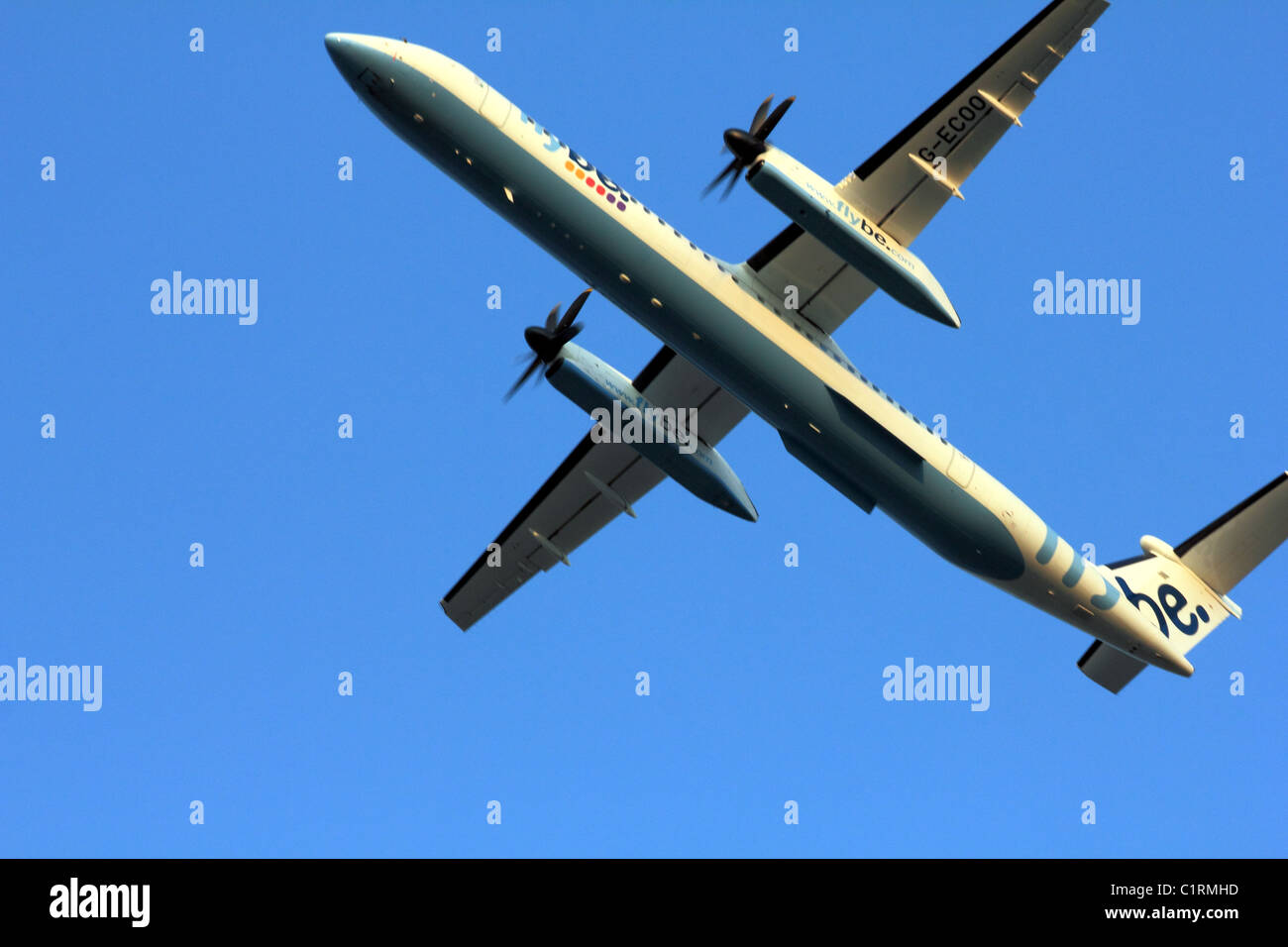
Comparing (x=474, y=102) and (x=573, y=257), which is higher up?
(x=474, y=102)

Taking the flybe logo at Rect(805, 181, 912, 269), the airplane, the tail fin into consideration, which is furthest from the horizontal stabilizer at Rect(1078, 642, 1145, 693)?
the flybe logo at Rect(805, 181, 912, 269)

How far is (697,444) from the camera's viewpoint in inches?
1166

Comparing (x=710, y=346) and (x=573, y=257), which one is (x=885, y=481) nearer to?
(x=710, y=346)

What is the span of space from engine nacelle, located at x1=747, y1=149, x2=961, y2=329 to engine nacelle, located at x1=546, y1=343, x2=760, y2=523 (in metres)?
5.65

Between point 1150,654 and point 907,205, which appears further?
point 1150,654

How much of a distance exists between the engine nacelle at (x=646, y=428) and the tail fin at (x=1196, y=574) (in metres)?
9.16

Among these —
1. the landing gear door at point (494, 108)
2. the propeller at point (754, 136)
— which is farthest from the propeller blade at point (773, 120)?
the landing gear door at point (494, 108)

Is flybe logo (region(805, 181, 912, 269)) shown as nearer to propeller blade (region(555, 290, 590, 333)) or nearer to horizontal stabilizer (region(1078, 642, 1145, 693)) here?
propeller blade (region(555, 290, 590, 333))

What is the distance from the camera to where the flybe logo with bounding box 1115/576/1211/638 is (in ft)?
99.7

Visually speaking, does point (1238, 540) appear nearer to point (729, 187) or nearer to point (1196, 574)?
point (1196, 574)

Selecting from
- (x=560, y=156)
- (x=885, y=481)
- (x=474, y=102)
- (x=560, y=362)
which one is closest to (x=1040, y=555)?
(x=885, y=481)

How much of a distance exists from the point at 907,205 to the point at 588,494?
10362mm

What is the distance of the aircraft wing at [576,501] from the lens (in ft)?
98.6

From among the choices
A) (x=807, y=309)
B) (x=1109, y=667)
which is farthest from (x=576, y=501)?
(x=1109, y=667)
